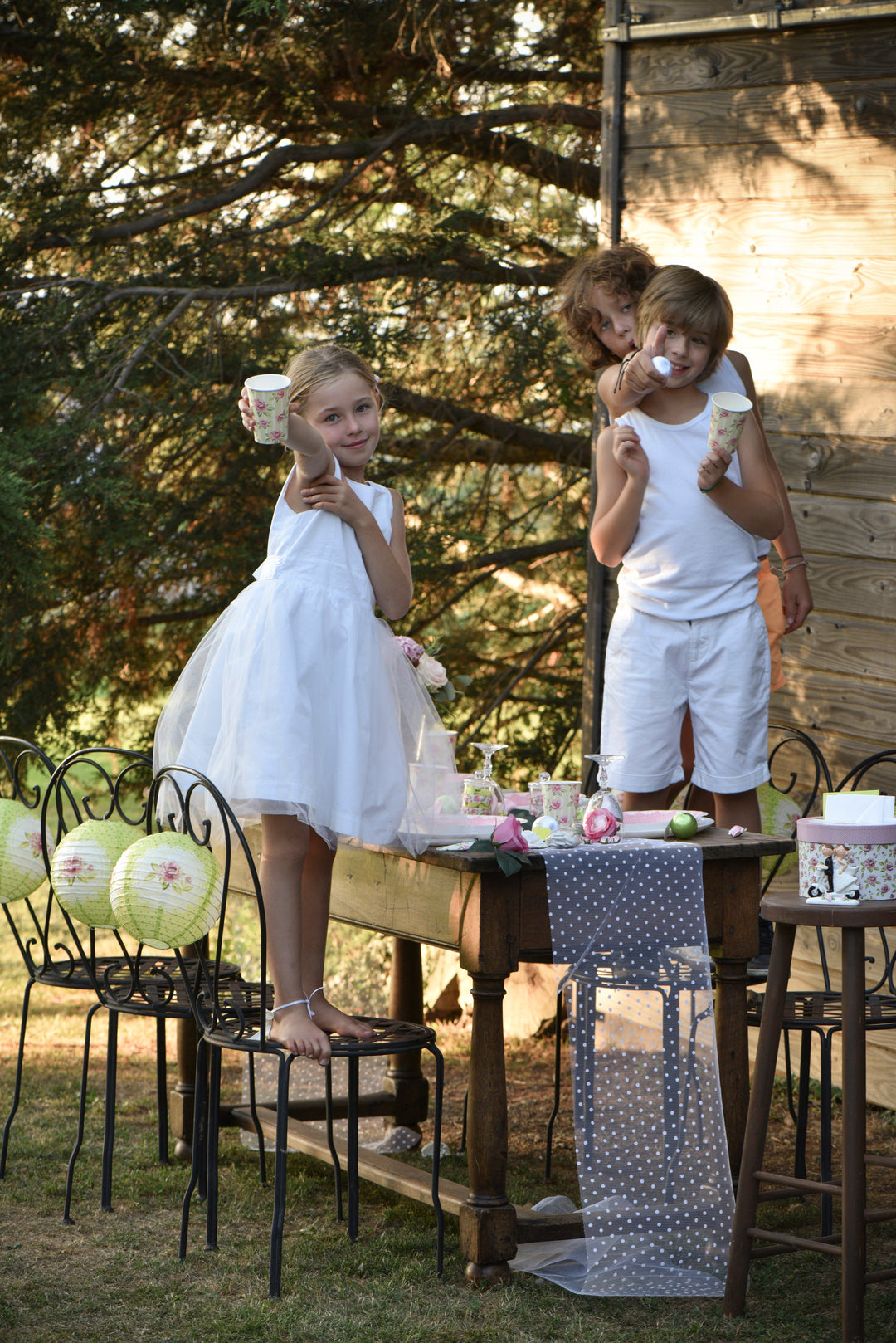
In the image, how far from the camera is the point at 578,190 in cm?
614

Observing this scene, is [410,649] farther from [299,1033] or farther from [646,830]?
[299,1033]

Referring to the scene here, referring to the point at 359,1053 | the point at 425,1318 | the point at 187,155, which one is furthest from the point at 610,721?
the point at 187,155

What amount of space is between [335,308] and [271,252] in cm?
42

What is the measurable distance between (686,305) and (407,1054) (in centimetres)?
226

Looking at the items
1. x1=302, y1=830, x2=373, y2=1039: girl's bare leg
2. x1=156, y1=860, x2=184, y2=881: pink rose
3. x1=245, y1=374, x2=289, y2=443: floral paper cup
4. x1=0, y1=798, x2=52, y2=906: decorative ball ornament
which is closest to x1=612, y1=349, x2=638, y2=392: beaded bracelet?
x1=245, y1=374, x2=289, y2=443: floral paper cup

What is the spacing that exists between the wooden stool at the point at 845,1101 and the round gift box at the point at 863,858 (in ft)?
0.11

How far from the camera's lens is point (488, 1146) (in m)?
3.13

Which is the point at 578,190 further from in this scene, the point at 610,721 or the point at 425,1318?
the point at 425,1318

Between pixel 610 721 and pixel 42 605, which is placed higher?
pixel 42 605

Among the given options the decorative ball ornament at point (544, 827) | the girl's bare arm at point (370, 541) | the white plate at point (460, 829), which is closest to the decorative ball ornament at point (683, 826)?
the decorative ball ornament at point (544, 827)

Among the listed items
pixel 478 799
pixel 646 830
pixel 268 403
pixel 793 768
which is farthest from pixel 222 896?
pixel 793 768

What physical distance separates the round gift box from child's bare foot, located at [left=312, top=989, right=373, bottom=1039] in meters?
1.05

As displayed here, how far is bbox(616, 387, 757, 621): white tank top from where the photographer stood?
145 inches

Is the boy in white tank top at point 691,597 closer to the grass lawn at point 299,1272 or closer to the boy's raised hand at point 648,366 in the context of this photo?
the boy's raised hand at point 648,366
